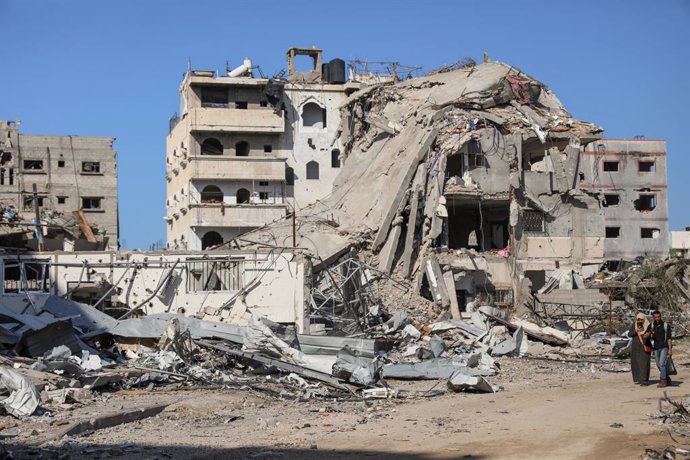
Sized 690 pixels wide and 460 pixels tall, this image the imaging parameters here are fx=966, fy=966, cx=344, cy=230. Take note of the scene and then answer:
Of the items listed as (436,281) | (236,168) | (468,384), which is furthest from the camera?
(236,168)

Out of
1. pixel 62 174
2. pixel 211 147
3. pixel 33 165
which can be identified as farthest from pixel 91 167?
pixel 211 147

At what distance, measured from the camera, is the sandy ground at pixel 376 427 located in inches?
439

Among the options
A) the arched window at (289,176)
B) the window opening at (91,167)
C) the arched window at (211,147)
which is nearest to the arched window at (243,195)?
the arched window at (289,176)

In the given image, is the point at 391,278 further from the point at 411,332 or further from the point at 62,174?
the point at 62,174

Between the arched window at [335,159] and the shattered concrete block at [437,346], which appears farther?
the arched window at [335,159]

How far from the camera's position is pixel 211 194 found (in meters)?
55.2

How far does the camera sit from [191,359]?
1898 cm

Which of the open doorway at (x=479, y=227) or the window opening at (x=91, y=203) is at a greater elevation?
the window opening at (x=91, y=203)

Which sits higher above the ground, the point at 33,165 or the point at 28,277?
the point at 33,165

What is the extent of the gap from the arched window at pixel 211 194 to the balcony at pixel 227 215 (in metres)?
1.27

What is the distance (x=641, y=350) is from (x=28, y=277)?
1360cm

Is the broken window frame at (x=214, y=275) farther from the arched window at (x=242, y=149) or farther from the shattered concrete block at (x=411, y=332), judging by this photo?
the arched window at (x=242, y=149)

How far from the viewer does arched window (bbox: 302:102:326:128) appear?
189ft

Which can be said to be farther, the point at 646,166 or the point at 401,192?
the point at 646,166
